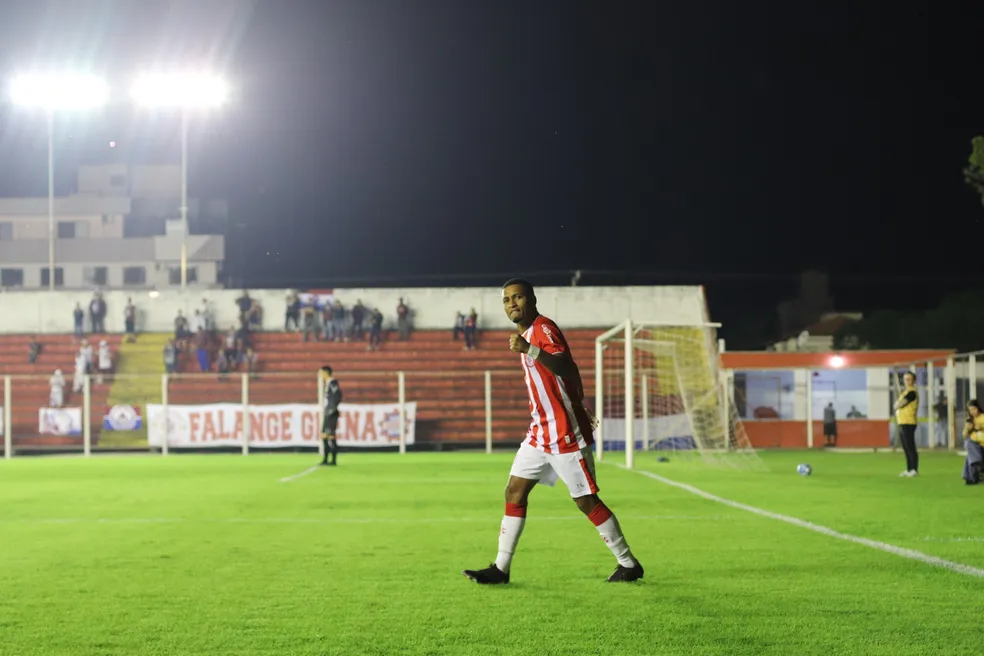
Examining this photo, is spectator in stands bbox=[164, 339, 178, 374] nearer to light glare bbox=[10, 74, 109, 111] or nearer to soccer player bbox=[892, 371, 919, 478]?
light glare bbox=[10, 74, 109, 111]

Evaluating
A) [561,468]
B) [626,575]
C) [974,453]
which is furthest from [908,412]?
[561,468]

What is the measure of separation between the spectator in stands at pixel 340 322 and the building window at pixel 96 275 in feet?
171

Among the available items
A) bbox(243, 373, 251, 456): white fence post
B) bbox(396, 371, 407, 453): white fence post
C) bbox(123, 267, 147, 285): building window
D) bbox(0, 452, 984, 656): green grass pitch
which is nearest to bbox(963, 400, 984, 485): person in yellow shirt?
bbox(0, 452, 984, 656): green grass pitch

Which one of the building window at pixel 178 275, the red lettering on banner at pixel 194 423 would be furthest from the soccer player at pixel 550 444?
the building window at pixel 178 275

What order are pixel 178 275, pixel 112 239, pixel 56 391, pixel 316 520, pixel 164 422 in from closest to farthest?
pixel 316 520 → pixel 164 422 → pixel 56 391 → pixel 112 239 → pixel 178 275

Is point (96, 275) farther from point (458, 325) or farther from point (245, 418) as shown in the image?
point (245, 418)

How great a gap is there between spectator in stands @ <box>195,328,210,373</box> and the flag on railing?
10.3 feet

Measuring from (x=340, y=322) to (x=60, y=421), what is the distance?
9.60 metres

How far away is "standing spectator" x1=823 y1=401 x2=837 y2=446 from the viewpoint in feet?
135

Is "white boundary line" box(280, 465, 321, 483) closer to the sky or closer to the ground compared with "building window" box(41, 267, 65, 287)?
closer to the ground

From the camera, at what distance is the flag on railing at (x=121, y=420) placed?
3725 centimetres

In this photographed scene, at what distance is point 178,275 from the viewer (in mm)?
91125

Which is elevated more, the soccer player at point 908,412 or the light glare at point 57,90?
the light glare at point 57,90

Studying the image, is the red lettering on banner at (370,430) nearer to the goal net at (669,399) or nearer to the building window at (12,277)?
the goal net at (669,399)
